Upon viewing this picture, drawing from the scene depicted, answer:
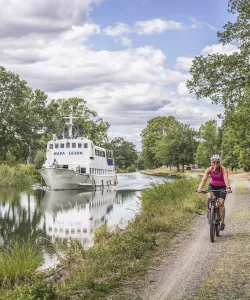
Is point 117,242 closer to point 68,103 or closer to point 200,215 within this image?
point 200,215

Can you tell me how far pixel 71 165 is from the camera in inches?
1770

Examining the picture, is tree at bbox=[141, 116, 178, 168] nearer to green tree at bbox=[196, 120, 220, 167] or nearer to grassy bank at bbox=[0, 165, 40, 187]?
green tree at bbox=[196, 120, 220, 167]

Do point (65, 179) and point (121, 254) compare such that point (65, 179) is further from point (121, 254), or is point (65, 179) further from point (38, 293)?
point (38, 293)

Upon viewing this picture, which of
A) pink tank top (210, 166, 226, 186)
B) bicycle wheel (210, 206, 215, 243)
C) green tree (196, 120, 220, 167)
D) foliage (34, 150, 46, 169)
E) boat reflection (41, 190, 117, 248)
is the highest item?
green tree (196, 120, 220, 167)

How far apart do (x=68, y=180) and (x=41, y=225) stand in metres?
22.8

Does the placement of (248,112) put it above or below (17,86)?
below

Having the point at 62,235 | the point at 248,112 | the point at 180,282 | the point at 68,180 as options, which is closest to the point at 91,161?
the point at 68,180

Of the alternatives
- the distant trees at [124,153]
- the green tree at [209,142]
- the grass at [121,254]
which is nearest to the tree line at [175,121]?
the green tree at [209,142]

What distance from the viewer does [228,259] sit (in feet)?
29.8

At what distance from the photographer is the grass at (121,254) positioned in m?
7.49

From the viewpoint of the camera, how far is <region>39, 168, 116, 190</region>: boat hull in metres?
42.7

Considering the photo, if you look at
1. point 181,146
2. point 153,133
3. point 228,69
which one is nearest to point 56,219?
point 228,69

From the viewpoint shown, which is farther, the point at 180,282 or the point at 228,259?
the point at 228,259

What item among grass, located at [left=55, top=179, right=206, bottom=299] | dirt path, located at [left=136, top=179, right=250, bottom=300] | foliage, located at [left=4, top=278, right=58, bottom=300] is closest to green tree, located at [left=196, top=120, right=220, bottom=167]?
grass, located at [left=55, top=179, right=206, bottom=299]
